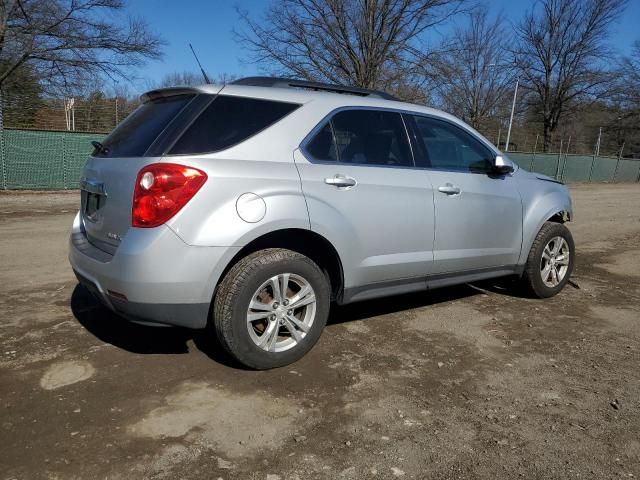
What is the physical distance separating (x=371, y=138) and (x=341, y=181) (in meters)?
0.57

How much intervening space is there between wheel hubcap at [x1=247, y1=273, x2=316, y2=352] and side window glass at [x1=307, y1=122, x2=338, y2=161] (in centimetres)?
83

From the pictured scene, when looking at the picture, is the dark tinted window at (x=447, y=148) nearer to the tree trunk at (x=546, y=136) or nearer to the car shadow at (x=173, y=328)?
the car shadow at (x=173, y=328)

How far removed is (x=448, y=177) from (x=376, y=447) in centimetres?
233

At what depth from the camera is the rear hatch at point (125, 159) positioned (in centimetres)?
311

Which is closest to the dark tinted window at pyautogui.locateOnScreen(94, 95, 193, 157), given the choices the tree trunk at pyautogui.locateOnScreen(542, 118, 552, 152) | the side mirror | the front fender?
the side mirror

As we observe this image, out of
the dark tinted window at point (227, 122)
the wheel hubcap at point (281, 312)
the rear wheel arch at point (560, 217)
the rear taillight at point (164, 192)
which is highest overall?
the dark tinted window at point (227, 122)

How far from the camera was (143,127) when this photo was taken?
3.48 metres

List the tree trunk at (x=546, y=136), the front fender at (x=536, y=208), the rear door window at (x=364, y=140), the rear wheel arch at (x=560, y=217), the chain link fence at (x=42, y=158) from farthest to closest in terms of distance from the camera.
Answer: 1. the tree trunk at (x=546, y=136)
2. the chain link fence at (x=42, y=158)
3. the rear wheel arch at (x=560, y=217)
4. the front fender at (x=536, y=208)
5. the rear door window at (x=364, y=140)

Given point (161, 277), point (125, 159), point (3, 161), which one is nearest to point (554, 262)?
point (161, 277)

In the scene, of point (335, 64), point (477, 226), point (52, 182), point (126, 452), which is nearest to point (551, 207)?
point (477, 226)

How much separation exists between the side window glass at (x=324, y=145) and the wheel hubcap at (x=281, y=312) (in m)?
0.83

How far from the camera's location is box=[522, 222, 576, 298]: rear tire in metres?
4.98

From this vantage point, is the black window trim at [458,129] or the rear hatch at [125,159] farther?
the black window trim at [458,129]

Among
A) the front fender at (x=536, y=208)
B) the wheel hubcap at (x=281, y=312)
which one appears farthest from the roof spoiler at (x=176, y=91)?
the front fender at (x=536, y=208)
